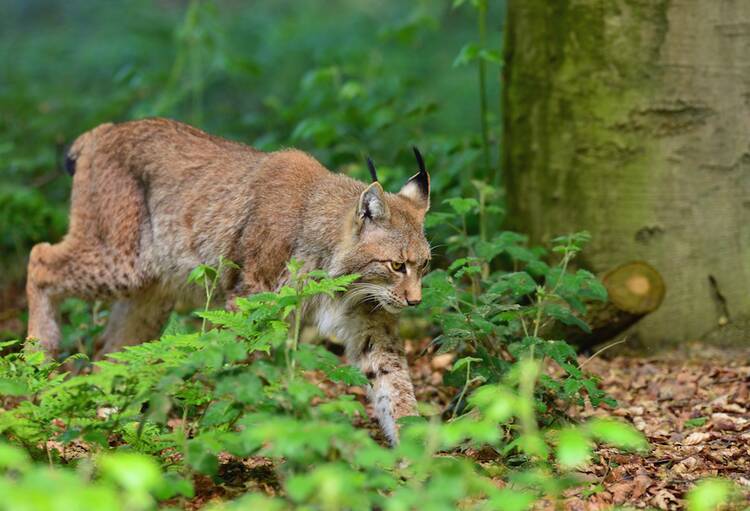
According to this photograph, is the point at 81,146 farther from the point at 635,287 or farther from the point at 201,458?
the point at 635,287

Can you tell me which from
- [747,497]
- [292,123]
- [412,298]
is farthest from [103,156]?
[747,497]

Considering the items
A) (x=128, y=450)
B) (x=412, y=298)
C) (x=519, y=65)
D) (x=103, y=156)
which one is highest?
(x=519, y=65)

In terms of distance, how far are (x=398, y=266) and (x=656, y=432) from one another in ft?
4.66

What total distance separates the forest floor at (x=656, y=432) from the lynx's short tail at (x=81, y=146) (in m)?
2.01

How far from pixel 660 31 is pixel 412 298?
6.91 ft

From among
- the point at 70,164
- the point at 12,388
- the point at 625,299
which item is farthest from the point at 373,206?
the point at 70,164

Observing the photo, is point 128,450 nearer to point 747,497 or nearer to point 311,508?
point 311,508

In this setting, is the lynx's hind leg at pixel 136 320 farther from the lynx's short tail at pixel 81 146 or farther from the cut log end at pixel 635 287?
the cut log end at pixel 635 287

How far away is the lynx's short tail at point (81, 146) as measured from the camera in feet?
19.5

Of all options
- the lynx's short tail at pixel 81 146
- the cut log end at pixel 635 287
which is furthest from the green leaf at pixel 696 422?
the lynx's short tail at pixel 81 146

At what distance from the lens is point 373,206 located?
4781mm

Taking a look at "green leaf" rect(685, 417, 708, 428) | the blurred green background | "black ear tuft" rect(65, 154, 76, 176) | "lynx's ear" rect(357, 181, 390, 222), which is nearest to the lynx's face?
"lynx's ear" rect(357, 181, 390, 222)

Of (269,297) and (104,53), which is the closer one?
→ (269,297)

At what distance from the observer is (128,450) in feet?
12.5
